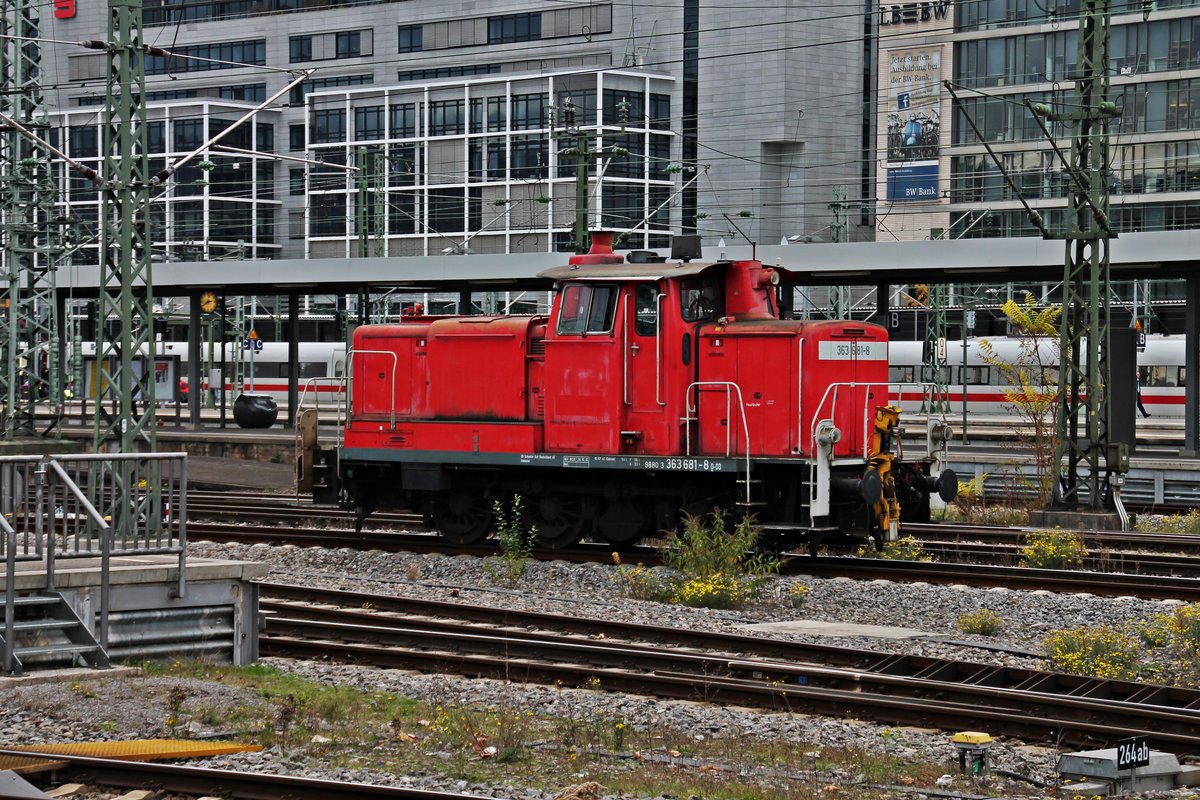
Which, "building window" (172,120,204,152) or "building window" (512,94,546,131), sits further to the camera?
"building window" (172,120,204,152)

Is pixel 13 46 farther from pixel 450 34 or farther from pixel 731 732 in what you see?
pixel 450 34

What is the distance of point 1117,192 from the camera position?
7450 cm

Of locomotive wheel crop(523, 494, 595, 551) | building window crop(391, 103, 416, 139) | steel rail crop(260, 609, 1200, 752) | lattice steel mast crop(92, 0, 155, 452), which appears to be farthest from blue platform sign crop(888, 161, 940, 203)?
steel rail crop(260, 609, 1200, 752)

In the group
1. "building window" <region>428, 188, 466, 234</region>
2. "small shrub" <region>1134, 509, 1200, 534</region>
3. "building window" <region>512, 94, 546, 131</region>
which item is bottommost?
"small shrub" <region>1134, 509, 1200, 534</region>

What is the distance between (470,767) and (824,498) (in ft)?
27.4

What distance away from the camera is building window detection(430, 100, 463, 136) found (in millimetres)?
90500

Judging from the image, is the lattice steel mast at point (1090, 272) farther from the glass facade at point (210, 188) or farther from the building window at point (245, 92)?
the building window at point (245, 92)

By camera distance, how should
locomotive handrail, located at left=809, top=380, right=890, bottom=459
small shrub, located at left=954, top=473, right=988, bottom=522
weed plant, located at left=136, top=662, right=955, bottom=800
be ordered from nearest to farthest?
weed plant, located at left=136, top=662, right=955, bottom=800
locomotive handrail, located at left=809, top=380, right=890, bottom=459
small shrub, located at left=954, top=473, right=988, bottom=522

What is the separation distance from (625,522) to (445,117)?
76.1 meters

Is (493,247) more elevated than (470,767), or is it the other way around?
(493,247)

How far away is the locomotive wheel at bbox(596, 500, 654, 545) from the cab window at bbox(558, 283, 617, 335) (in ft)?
7.41

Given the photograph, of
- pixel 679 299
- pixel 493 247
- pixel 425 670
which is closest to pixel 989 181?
pixel 493 247

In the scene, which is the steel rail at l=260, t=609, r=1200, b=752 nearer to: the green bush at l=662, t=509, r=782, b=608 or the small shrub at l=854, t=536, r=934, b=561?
the green bush at l=662, t=509, r=782, b=608

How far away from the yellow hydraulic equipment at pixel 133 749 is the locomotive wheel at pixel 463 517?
1031 centimetres
